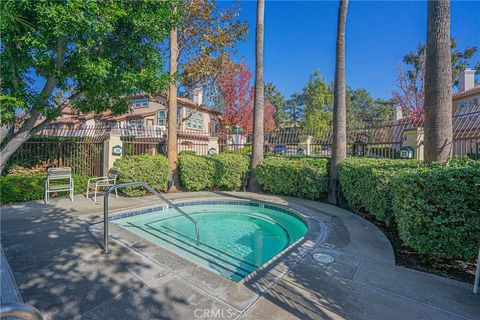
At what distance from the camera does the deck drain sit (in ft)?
11.5

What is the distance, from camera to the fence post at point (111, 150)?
902 cm

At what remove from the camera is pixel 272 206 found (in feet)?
24.2

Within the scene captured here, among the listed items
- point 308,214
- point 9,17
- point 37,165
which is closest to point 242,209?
point 308,214

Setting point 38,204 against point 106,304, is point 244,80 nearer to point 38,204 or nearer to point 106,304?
point 38,204

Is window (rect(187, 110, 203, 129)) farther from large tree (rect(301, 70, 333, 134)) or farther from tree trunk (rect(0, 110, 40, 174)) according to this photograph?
tree trunk (rect(0, 110, 40, 174))

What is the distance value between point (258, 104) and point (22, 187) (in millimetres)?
8350

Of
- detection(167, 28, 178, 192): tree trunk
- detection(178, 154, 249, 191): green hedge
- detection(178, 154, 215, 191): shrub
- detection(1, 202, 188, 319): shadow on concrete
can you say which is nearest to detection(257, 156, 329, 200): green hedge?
detection(178, 154, 249, 191): green hedge

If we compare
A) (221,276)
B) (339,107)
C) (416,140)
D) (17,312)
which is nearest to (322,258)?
(221,276)

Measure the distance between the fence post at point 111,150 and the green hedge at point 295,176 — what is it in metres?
5.66

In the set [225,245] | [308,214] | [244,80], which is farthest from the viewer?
[244,80]

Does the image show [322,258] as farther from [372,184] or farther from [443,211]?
[372,184]

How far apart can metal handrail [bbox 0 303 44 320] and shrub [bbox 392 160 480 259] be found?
4123 millimetres

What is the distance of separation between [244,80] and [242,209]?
19949 millimetres

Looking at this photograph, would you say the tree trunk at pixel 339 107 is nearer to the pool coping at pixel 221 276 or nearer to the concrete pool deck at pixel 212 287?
the pool coping at pixel 221 276
